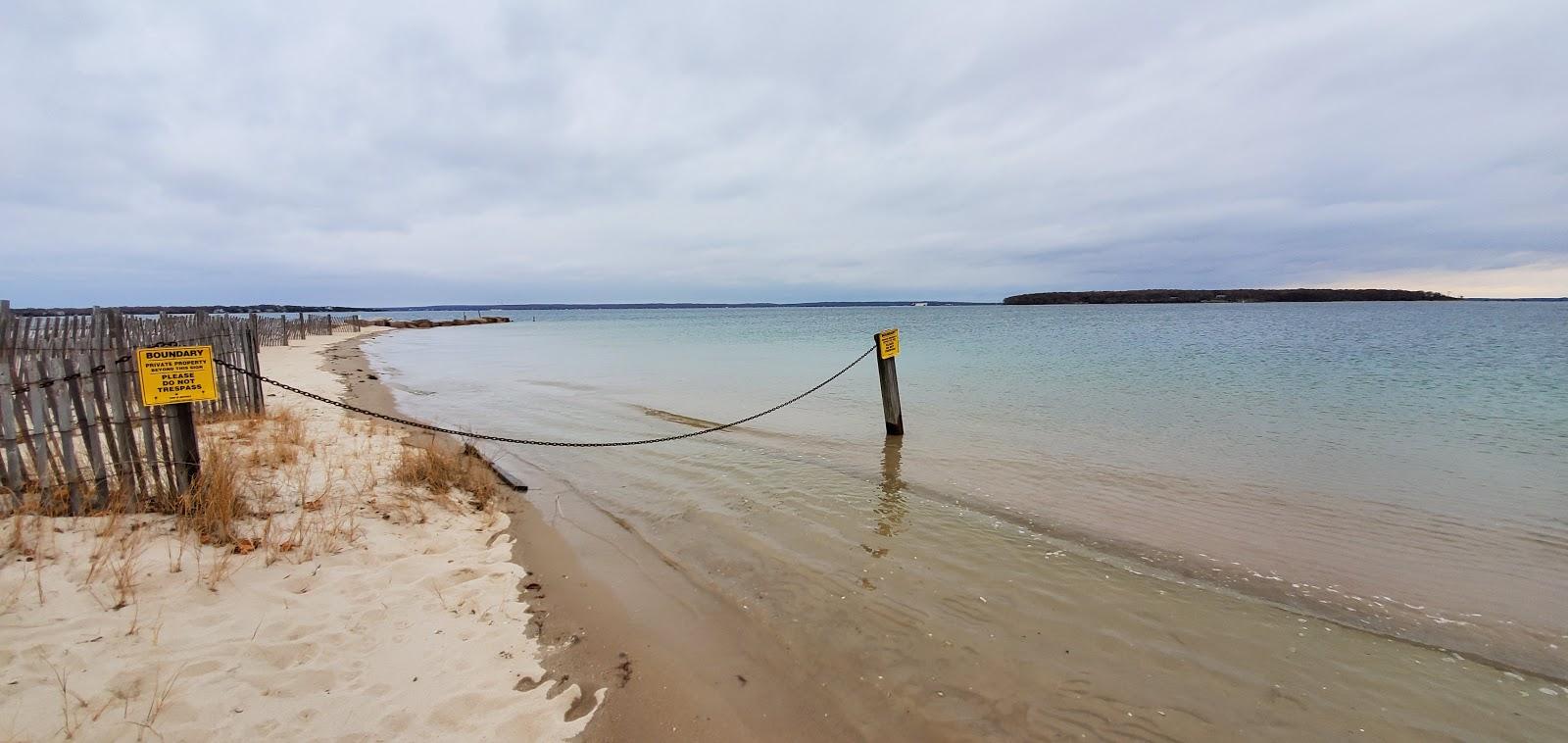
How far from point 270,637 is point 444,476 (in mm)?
3182

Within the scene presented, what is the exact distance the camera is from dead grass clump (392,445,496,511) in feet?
21.0

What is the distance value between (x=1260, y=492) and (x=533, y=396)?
15.3m

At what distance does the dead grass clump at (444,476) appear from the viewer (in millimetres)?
6387

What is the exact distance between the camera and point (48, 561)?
3779mm

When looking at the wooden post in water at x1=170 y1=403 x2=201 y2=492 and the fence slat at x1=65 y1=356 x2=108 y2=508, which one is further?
the wooden post in water at x1=170 y1=403 x2=201 y2=492

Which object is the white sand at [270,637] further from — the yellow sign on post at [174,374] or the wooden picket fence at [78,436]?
the yellow sign on post at [174,374]

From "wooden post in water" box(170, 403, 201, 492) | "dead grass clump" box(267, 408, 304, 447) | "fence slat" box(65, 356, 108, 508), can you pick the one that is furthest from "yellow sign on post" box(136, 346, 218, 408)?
"dead grass clump" box(267, 408, 304, 447)

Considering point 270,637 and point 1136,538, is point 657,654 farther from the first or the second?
point 1136,538

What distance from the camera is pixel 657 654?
3.77 m

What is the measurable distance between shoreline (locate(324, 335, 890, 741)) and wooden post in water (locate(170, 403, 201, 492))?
251cm

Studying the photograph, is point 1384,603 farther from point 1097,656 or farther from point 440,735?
point 440,735

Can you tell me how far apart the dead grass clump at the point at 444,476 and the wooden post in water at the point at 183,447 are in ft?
5.61

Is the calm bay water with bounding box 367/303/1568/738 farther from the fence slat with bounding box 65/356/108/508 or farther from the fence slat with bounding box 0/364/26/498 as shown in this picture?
the fence slat with bounding box 0/364/26/498

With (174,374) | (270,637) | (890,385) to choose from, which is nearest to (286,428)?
(174,374)
